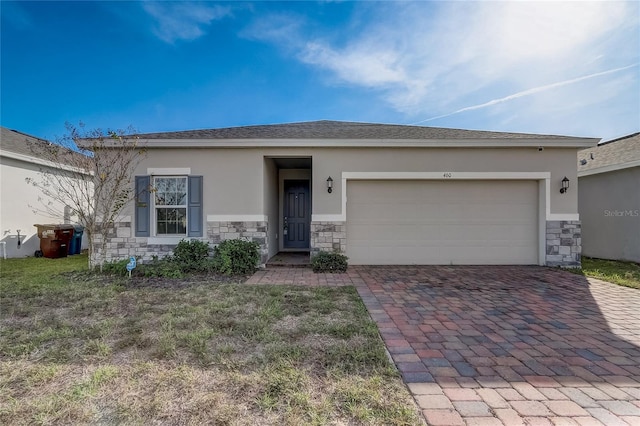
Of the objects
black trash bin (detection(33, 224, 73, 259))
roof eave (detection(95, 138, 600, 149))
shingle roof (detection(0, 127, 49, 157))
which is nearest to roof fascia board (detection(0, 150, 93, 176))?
shingle roof (detection(0, 127, 49, 157))

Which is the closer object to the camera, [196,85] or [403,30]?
[403,30]

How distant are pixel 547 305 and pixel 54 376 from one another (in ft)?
19.4

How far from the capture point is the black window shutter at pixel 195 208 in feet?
22.6

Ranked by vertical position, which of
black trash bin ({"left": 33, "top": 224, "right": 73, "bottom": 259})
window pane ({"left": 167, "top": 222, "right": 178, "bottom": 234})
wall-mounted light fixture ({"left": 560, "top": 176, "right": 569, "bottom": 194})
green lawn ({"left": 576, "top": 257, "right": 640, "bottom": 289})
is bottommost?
green lawn ({"left": 576, "top": 257, "right": 640, "bottom": 289})

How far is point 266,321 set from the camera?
349 centimetres

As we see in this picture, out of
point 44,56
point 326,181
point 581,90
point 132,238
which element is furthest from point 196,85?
point 581,90

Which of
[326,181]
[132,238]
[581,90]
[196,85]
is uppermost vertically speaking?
[196,85]

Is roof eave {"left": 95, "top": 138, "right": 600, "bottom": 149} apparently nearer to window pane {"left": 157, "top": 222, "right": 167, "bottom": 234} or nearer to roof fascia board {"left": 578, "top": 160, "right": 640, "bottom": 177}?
window pane {"left": 157, "top": 222, "right": 167, "bottom": 234}

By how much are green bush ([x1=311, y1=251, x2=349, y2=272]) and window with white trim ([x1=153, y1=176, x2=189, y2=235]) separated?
11.1 feet

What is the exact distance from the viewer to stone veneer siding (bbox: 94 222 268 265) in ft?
22.7

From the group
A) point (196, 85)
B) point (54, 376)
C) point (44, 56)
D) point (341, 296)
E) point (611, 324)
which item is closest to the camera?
point (54, 376)

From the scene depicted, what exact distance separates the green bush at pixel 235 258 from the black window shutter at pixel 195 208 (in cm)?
80

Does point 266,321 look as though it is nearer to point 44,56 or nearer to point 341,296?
point 341,296

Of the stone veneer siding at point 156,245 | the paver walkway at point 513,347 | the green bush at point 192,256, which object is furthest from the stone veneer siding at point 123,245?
the paver walkway at point 513,347
